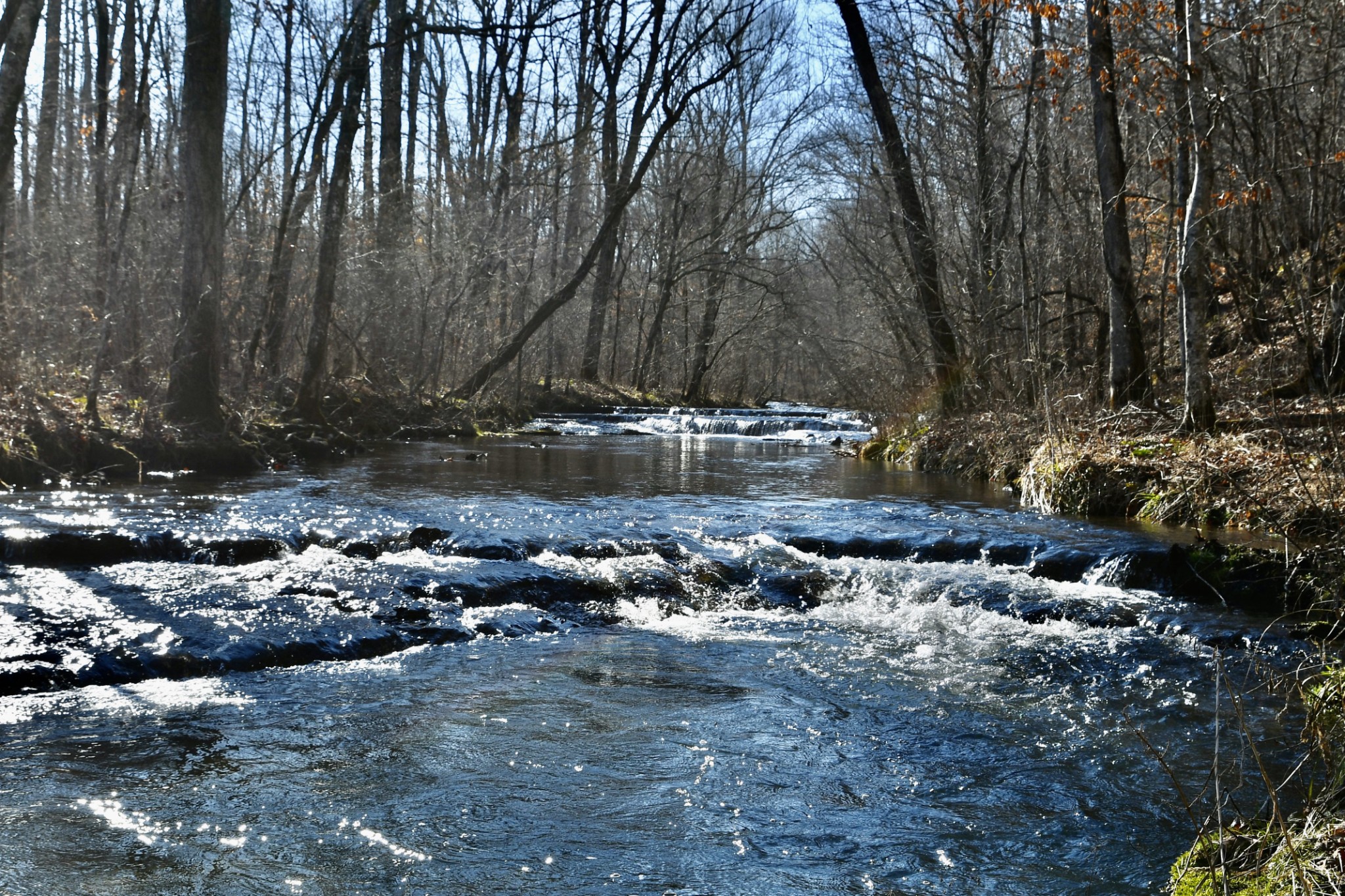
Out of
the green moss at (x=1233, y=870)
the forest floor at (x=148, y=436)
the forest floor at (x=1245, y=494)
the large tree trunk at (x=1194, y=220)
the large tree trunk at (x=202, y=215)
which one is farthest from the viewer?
the large tree trunk at (x=202, y=215)

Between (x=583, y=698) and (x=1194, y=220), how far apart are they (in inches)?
299

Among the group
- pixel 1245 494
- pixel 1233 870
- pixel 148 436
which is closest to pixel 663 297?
pixel 148 436

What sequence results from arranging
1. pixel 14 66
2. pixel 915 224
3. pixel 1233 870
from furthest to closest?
pixel 915 224, pixel 14 66, pixel 1233 870

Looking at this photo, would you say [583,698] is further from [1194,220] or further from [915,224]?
[915,224]

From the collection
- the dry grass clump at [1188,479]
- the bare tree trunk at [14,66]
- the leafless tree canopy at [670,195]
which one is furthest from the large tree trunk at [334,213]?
the dry grass clump at [1188,479]

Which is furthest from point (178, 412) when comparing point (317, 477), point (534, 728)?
point (534, 728)

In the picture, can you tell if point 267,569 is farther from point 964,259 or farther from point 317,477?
point 964,259

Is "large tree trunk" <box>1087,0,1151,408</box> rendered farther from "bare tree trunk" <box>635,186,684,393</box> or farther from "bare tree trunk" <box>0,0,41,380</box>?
"bare tree trunk" <box>635,186,684,393</box>

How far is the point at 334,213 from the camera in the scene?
15219 millimetres

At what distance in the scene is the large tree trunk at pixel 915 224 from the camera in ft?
48.8

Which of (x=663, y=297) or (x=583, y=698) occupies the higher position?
(x=663, y=297)

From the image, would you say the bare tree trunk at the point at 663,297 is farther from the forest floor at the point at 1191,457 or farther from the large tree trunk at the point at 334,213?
the forest floor at the point at 1191,457

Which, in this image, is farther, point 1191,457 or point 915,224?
point 915,224

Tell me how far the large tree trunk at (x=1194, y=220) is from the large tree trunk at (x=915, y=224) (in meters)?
4.88
